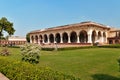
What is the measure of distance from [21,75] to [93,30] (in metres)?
42.4

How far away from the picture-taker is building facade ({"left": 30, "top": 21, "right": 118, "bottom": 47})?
47188mm

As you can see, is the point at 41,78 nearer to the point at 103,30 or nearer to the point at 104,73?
the point at 104,73

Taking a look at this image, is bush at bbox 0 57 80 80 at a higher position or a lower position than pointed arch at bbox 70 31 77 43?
lower

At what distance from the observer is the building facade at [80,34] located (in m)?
47.2

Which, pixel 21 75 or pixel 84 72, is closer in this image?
pixel 21 75

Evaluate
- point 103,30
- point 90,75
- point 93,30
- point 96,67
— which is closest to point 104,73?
point 90,75

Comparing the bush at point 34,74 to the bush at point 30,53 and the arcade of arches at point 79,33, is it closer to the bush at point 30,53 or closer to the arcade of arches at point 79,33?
the bush at point 30,53

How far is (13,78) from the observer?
7895mm

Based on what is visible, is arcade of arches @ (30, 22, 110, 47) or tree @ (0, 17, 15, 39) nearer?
arcade of arches @ (30, 22, 110, 47)

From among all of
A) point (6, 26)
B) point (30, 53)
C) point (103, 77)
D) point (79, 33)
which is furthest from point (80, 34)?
point (103, 77)

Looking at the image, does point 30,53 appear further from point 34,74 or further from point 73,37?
point 73,37

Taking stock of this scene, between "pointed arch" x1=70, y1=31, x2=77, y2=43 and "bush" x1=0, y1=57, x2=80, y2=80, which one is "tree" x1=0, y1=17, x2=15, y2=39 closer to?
"pointed arch" x1=70, y1=31, x2=77, y2=43

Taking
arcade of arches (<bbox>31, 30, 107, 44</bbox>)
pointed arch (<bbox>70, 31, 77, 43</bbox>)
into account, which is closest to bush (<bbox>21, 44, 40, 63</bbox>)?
arcade of arches (<bbox>31, 30, 107, 44</bbox>)

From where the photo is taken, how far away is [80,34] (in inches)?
2082
